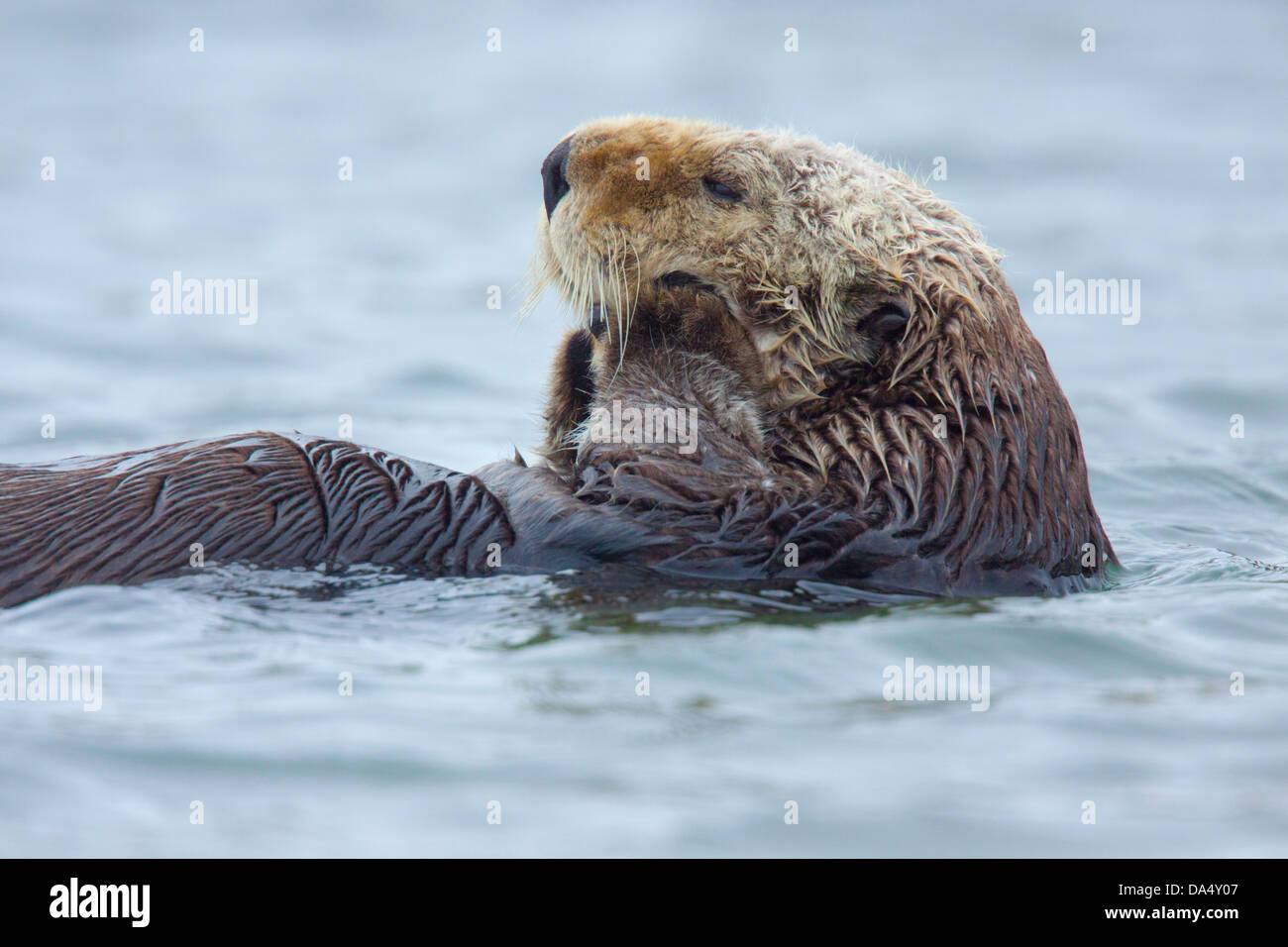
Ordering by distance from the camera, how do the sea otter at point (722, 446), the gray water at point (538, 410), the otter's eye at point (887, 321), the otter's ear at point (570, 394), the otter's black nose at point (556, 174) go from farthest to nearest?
the otter's ear at point (570, 394) → the otter's black nose at point (556, 174) → the otter's eye at point (887, 321) → the sea otter at point (722, 446) → the gray water at point (538, 410)

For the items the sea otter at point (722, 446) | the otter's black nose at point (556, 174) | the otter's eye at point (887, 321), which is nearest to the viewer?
the sea otter at point (722, 446)

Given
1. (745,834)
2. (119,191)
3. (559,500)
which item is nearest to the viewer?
(745,834)

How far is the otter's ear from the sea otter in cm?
10

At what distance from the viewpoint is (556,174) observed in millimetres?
4062

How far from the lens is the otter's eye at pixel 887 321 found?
392 centimetres

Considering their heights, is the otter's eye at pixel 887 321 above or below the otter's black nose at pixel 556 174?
below

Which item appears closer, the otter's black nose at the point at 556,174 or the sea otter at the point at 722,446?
the sea otter at the point at 722,446

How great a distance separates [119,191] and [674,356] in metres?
8.49

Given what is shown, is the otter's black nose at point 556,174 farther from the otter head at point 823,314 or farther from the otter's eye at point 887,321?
the otter's eye at point 887,321

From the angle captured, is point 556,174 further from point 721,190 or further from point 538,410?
point 538,410

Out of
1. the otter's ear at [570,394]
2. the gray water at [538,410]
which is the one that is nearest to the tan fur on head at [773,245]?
the otter's ear at [570,394]

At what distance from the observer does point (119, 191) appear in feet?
36.8
